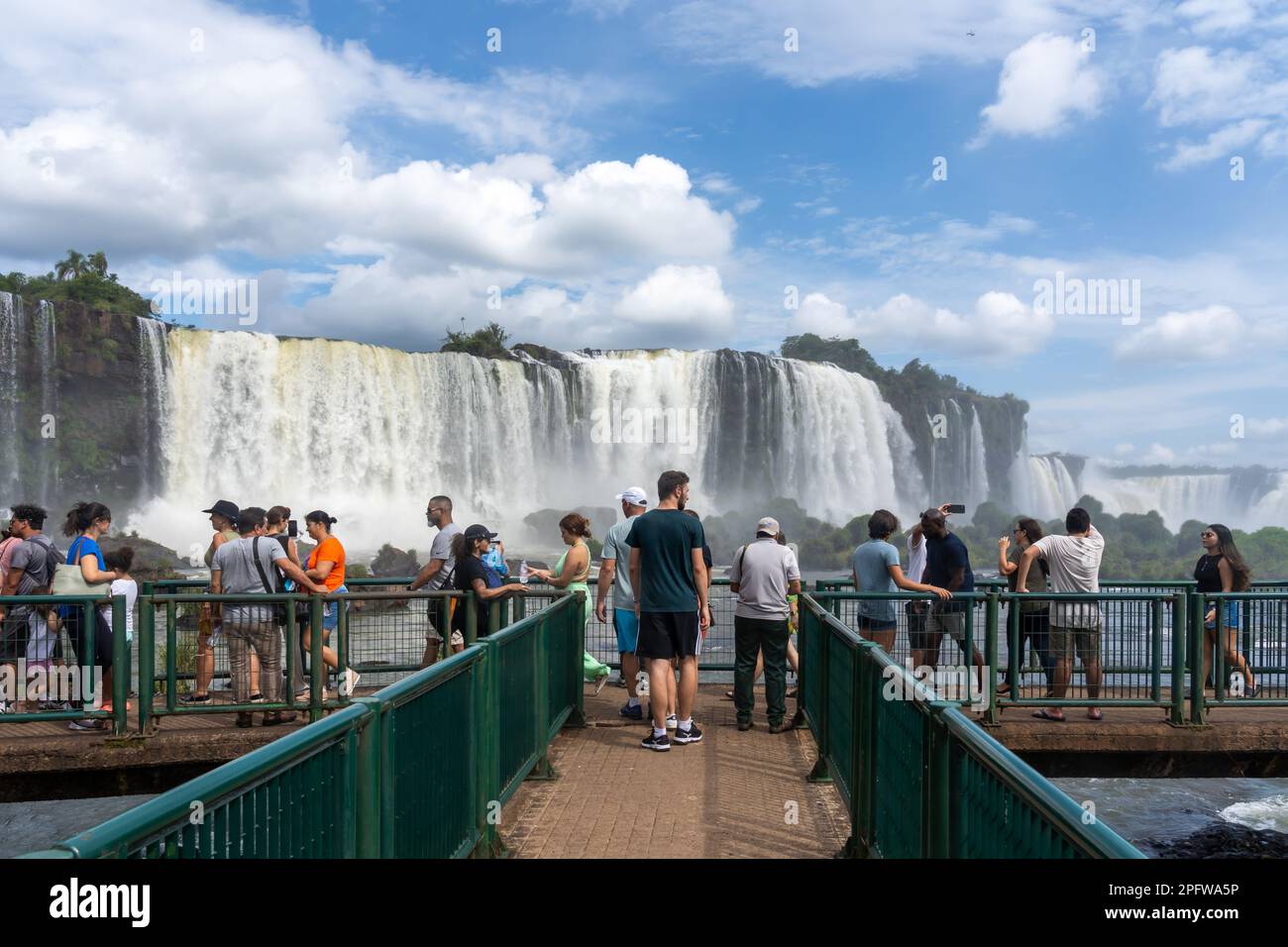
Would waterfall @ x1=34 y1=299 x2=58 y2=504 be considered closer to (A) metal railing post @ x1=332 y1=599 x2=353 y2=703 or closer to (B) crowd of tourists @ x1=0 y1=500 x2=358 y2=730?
(B) crowd of tourists @ x1=0 y1=500 x2=358 y2=730

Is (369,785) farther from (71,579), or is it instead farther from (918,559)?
(918,559)

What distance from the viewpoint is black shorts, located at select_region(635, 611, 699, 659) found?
24.9 feet

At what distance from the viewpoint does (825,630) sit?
6863 millimetres

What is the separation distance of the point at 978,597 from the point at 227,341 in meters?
36.5

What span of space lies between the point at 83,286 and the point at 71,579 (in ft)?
168

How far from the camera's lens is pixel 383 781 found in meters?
3.59

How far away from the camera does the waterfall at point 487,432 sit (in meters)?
40.4

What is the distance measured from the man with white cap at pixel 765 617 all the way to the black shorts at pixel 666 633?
851 millimetres

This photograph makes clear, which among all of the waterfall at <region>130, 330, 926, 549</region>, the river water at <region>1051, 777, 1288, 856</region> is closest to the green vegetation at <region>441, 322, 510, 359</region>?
the waterfall at <region>130, 330, 926, 549</region>

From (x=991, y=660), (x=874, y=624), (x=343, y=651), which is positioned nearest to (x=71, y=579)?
(x=343, y=651)

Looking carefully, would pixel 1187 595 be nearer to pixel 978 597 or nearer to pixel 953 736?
pixel 978 597

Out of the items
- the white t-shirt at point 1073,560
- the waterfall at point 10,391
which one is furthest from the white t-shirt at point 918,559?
the waterfall at point 10,391
